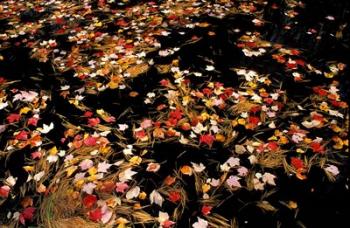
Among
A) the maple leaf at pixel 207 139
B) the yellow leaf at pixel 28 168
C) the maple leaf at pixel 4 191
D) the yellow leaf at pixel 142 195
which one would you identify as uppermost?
the maple leaf at pixel 207 139

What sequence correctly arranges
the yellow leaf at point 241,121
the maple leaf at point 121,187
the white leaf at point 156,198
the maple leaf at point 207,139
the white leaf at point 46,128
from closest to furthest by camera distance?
the white leaf at point 156,198 < the maple leaf at point 121,187 < the maple leaf at point 207,139 < the yellow leaf at point 241,121 < the white leaf at point 46,128

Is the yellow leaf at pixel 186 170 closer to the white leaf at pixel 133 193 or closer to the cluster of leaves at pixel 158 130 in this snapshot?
the cluster of leaves at pixel 158 130

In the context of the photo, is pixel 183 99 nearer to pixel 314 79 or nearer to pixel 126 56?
pixel 126 56

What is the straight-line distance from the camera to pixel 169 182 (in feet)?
11.9

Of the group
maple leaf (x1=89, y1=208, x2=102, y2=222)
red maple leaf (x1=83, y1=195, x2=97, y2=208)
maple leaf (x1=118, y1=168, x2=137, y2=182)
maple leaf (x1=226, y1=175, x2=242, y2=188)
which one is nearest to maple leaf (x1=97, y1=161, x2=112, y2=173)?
maple leaf (x1=118, y1=168, x2=137, y2=182)

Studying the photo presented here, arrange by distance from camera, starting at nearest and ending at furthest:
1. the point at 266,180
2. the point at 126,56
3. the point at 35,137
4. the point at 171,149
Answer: the point at 266,180, the point at 171,149, the point at 35,137, the point at 126,56

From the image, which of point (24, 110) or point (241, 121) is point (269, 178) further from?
Answer: point (24, 110)

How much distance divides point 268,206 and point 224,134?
3.53 ft

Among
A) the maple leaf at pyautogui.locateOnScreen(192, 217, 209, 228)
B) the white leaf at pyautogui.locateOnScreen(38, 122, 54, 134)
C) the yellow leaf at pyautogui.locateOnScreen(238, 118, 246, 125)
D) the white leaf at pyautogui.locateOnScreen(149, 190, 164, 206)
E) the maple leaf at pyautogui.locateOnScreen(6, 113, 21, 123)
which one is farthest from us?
the maple leaf at pyautogui.locateOnScreen(6, 113, 21, 123)

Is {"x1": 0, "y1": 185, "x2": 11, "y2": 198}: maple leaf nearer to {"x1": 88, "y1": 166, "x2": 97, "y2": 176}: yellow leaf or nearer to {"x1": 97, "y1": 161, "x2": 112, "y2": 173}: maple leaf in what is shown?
{"x1": 88, "y1": 166, "x2": 97, "y2": 176}: yellow leaf

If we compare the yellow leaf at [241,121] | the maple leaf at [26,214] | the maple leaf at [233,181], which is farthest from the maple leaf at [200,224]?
the maple leaf at [26,214]

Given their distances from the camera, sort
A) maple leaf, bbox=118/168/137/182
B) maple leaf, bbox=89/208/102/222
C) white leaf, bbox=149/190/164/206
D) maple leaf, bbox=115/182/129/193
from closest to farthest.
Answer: maple leaf, bbox=89/208/102/222, white leaf, bbox=149/190/164/206, maple leaf, bbox=115/182/129/193, maple leaf, bbox=118/168/137/182

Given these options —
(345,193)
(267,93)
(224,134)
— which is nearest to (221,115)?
(224,134)

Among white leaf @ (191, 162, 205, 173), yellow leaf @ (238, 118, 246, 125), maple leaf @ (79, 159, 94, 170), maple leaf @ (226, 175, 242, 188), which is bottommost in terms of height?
maple leaf @ (79, 159, 94, 170)
